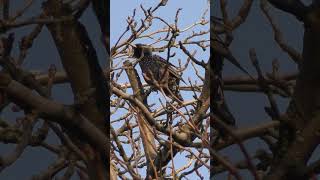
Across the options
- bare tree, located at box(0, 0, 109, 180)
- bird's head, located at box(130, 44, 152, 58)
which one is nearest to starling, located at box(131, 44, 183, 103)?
bird's head, located at box(130, 44, 152, 58)

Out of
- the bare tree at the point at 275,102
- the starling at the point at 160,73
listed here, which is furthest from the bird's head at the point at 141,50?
the bare tree at the point at 275,102

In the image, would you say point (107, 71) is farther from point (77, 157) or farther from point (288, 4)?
point (288, 4)

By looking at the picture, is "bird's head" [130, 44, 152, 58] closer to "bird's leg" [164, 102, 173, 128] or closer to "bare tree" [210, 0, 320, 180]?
"bird's leg" [164, 102, 173, 128]

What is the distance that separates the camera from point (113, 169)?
1401mm

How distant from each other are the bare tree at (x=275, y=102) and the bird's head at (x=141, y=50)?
32 cm

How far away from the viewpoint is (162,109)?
148 cm

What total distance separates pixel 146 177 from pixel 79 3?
411 millimetres

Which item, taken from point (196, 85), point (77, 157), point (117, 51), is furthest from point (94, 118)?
point (117, 51)

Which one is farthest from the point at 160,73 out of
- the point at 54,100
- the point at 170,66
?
the point at 54,100

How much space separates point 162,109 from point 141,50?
0.22 metres

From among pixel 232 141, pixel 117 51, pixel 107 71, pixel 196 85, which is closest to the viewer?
pixel 232 141

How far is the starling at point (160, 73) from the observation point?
149 cm

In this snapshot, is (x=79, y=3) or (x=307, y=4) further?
(x=79, y=3)

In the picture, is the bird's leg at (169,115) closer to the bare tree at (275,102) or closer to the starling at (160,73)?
the starling at (160,73)
